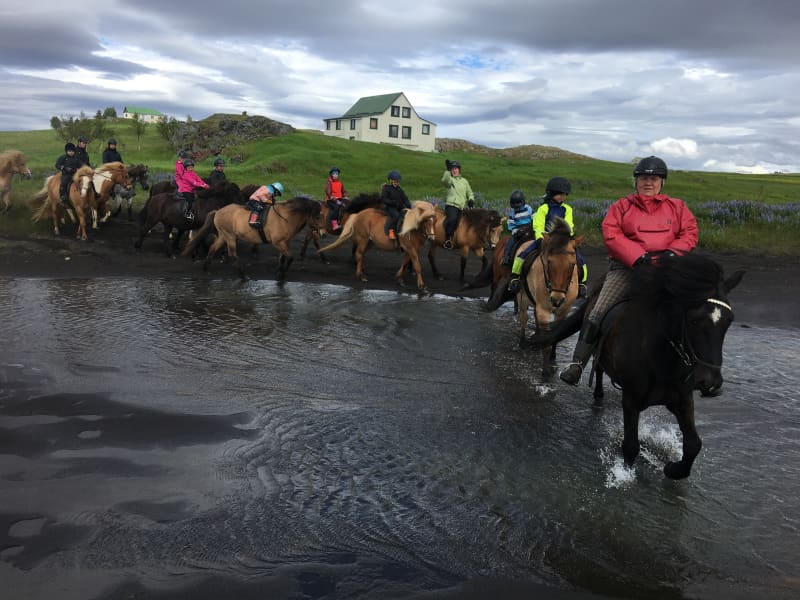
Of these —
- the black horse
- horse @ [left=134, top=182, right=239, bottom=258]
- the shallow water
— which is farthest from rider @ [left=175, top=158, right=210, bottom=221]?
the black horse

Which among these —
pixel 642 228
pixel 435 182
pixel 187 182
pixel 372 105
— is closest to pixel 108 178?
pixel 187 182

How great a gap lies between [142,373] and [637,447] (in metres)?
6.25

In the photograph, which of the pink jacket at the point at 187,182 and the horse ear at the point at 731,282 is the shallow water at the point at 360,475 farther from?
the pink jacket at the point at 187,182

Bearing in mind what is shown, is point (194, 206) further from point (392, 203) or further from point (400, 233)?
point (400, 233)

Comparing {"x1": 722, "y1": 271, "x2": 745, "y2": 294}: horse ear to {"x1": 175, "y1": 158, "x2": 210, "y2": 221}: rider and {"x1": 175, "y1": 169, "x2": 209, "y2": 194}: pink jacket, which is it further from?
{"x1": 175, "y1": 169, "x2": 209, "y2": 194}: pink jacket

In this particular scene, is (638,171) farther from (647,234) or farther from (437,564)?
(437,564)

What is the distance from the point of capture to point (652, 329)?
509 centimetres

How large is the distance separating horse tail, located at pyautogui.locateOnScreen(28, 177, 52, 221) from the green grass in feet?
1.41

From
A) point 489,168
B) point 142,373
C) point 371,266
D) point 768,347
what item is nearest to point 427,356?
point 142,373

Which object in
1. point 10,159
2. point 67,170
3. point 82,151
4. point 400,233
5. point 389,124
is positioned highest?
point 389,124

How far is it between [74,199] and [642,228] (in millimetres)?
18449

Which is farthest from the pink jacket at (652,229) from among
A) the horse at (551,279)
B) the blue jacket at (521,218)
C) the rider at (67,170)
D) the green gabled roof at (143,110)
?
the green gabled roof at (143,110)

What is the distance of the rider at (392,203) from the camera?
15484mm

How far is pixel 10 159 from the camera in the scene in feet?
69.0
